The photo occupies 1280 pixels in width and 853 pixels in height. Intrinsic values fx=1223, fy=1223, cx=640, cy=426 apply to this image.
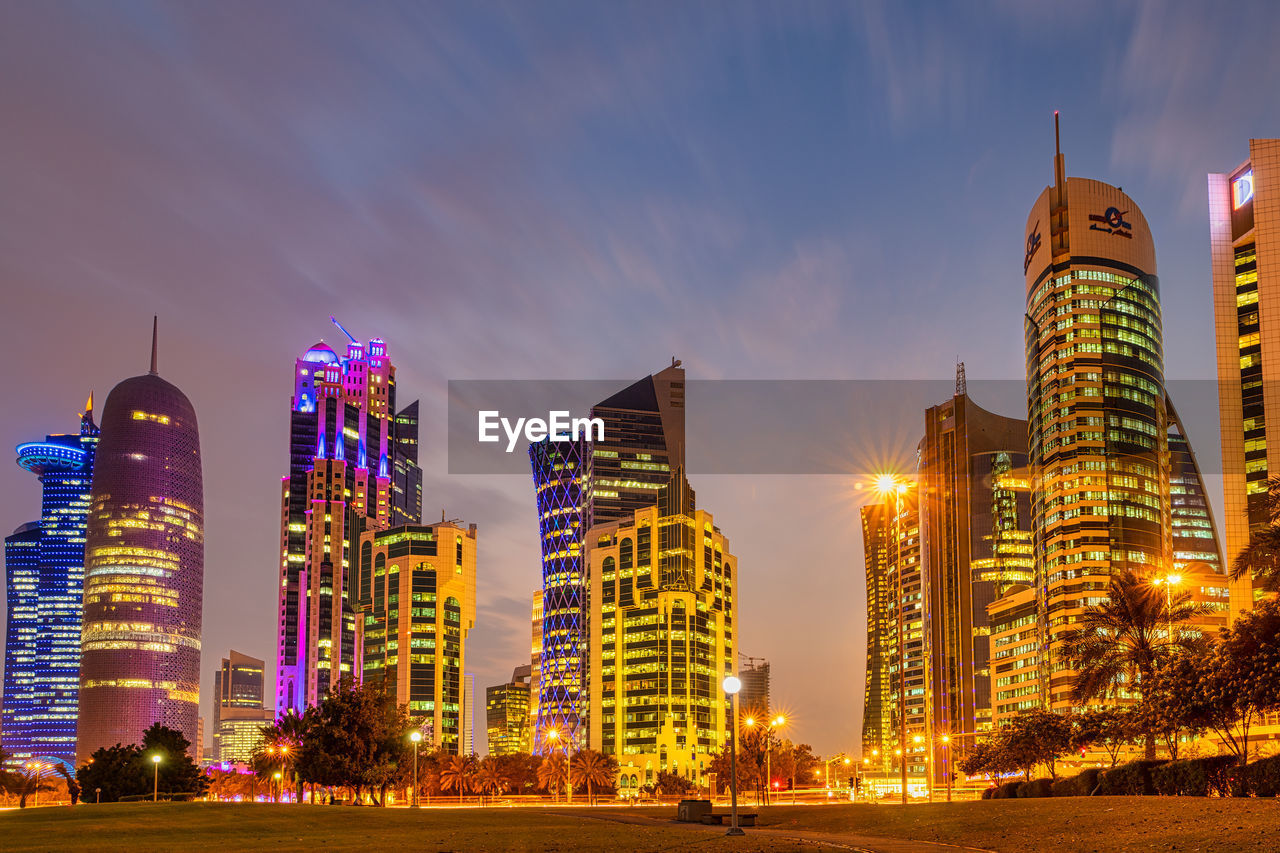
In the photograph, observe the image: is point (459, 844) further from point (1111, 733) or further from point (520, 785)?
point (520, 785)

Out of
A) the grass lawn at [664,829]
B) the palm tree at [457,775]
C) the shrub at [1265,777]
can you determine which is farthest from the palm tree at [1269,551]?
the palm tree at [457,775]

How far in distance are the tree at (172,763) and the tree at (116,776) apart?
1.13 meters

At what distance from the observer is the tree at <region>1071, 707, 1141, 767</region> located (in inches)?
2419

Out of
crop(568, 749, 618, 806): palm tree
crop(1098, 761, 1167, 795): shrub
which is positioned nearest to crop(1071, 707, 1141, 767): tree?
crop(1098, 761, 1167, 795): shrub

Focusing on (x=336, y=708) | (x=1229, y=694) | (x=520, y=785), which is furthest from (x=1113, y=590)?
(x=520, y=785)

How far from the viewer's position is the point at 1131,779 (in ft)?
159

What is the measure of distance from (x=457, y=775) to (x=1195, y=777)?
466 feet

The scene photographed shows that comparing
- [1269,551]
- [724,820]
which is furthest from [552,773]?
[1269,551]

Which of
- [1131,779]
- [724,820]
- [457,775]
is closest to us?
[1131,779]

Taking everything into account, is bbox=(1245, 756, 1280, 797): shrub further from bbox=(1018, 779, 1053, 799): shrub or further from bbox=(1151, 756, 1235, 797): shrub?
bbox=(1018, 779, 1053, 799): shrub

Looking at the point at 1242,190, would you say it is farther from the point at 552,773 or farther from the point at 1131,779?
the point at 1131,779

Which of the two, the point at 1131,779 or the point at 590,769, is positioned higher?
the point at 1131,779

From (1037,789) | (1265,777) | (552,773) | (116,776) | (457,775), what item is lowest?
(457,775)

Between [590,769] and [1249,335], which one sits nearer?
[590,769]
